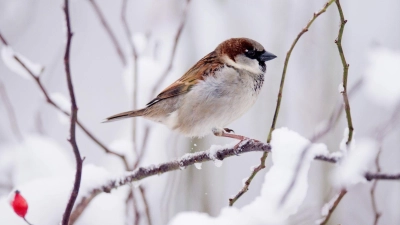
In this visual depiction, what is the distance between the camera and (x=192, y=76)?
242 centimetres

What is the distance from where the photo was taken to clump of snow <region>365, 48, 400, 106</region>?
151cm

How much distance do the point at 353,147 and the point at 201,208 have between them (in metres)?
1.07

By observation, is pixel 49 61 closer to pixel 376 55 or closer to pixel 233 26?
pixel 233 26

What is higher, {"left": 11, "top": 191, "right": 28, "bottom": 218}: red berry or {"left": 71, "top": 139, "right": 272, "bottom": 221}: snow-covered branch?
{"left": 71, "top": 139, "right": 272, "bottom": 221}: snow-covered branch

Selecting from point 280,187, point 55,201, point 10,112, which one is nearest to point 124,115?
point 10,112

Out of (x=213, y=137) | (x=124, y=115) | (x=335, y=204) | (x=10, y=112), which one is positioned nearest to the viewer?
(x=335, y=204)

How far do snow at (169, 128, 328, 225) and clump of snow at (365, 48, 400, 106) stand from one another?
1.43ft

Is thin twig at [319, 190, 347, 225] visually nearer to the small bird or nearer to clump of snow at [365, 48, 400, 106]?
clump of snow at [365, 48, 400, 106]

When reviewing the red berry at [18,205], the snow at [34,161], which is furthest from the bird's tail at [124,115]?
the red berry at [18,205]

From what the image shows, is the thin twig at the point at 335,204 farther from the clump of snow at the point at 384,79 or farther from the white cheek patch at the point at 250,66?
the white cheek patch at the point at 250,66

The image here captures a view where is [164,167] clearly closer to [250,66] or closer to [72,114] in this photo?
[72,114]

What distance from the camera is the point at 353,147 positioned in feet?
3.60

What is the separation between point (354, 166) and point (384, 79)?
700 mm

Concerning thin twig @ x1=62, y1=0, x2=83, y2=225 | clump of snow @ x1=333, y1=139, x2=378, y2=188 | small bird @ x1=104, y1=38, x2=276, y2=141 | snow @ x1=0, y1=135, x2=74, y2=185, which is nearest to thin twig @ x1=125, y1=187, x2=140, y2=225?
snow @ x1=0, y1=135, x2=74, y2=185
